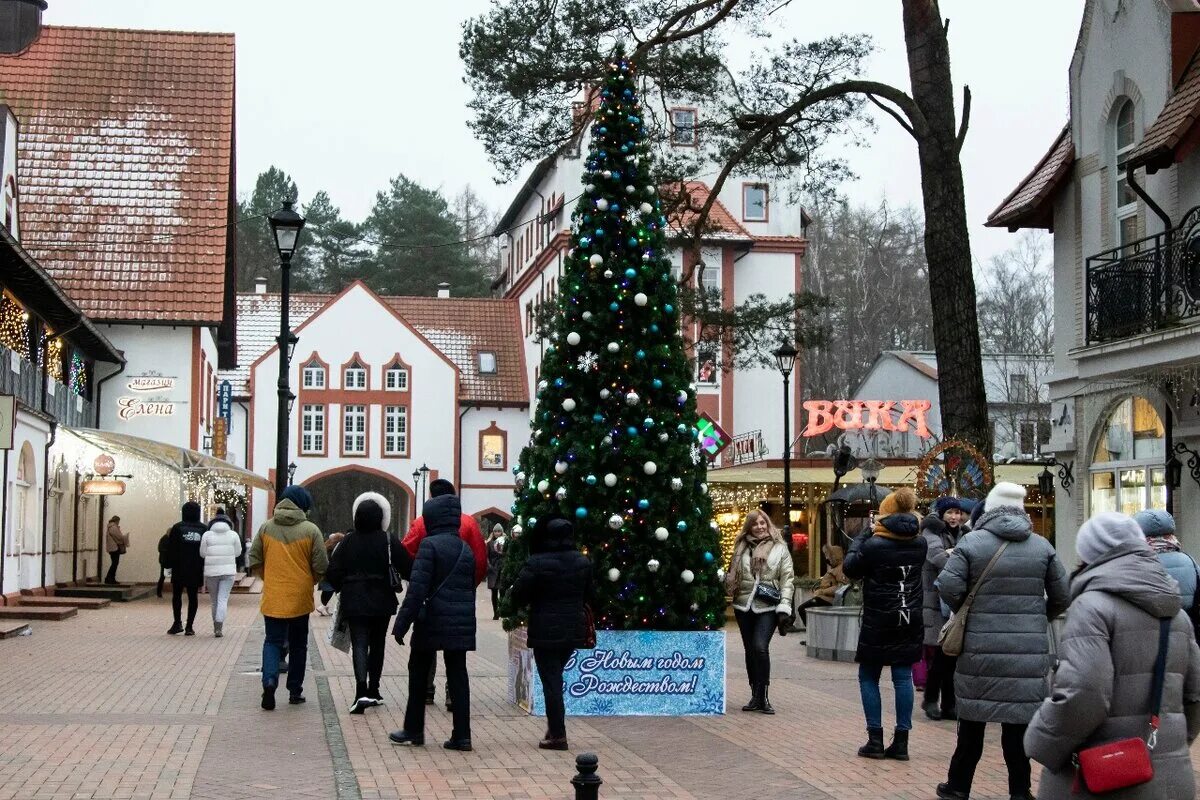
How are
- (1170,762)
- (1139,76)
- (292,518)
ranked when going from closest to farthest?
1. (1170,762)
2. (292,518)
3. (1139,76)

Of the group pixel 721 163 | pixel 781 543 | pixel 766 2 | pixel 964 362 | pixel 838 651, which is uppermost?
pixel 766 2

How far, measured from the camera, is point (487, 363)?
7194 cm

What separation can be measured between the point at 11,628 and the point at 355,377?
152 feet

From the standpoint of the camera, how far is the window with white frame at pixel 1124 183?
2114cm

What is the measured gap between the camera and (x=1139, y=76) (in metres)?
21.0

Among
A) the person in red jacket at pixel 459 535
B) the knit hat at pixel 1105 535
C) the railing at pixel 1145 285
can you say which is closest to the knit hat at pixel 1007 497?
the knit hat at pixel 1105 535

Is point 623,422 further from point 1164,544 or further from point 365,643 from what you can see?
point 1164,544

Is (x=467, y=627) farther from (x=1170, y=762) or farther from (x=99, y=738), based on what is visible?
(x=1170, y=762)

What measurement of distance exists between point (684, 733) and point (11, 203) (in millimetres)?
25744

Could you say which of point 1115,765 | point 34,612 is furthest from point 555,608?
point 34,612

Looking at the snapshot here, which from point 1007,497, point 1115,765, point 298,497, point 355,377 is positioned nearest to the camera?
point 1115,765

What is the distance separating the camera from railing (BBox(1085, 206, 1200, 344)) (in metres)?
18.3

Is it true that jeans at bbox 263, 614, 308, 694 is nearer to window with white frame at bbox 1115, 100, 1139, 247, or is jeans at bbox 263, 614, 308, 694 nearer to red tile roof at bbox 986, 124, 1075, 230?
window with white frame at bbox 1115, 100, 1139, 247

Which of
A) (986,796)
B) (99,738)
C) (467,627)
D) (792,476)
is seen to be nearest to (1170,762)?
(986,796)
